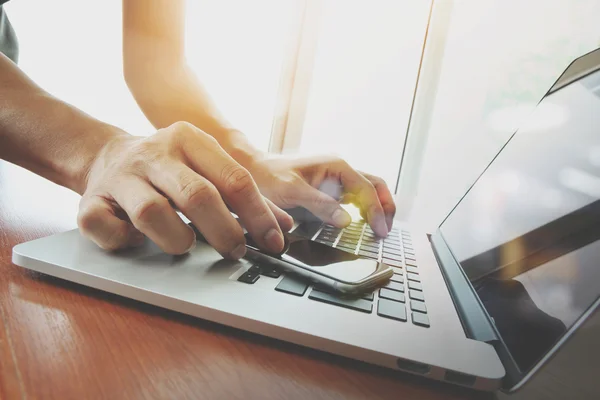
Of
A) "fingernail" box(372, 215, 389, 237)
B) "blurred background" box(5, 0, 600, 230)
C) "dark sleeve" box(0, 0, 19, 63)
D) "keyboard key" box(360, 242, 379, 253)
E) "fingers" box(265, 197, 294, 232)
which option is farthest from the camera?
"blurred background" box(5, 0, 600, 230)

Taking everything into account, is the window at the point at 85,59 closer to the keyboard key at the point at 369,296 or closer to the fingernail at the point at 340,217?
the fingernail at the point at 340,217

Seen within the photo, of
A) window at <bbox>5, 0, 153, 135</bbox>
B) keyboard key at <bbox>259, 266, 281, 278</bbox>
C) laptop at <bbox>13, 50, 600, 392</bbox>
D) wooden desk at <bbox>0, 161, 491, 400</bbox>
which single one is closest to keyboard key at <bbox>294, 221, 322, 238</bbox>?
laptop at <bbox>13, 50, 600, 392</bbox>

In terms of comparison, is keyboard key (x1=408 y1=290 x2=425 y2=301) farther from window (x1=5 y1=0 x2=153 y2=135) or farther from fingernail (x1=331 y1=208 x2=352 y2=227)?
window (x1=5 y1=0 x2=153 y2=135)

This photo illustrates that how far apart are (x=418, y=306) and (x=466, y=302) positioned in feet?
0.26

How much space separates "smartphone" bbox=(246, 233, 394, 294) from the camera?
1.01 ft

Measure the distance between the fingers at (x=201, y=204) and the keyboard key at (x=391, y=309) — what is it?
0.13 metres

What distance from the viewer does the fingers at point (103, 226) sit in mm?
309

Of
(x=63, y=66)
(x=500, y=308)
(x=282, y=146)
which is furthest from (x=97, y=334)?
(x=63, y=66)

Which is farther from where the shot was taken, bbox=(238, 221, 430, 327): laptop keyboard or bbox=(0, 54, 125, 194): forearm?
bbox=(0, 54, 125, 194): forearm

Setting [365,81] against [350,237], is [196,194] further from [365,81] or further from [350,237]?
Result: [365,81]

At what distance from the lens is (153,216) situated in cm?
30

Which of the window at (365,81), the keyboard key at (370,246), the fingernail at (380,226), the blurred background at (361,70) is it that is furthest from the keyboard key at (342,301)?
the window at (365,81)

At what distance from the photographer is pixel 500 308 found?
316 mm

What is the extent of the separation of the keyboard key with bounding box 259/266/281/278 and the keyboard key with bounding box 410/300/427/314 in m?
0.12
